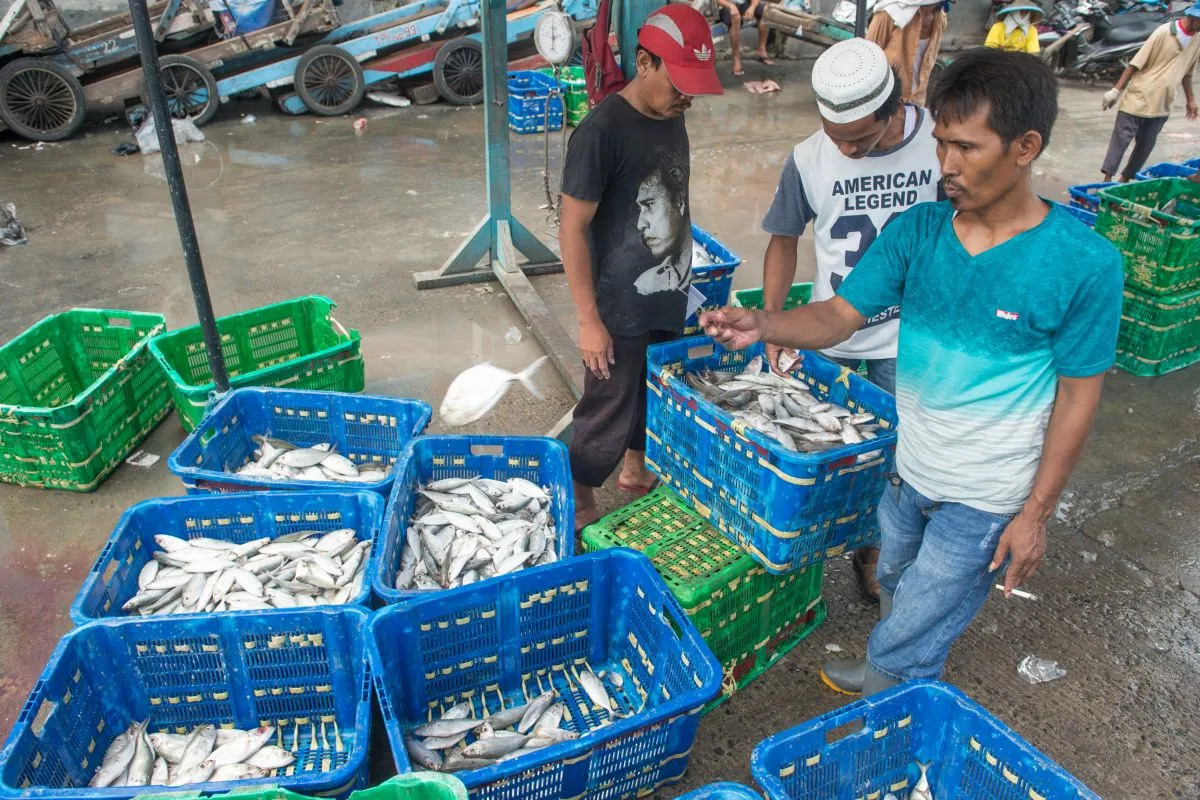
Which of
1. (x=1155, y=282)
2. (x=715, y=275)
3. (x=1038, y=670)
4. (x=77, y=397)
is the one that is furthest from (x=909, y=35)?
(x=77, y=397)

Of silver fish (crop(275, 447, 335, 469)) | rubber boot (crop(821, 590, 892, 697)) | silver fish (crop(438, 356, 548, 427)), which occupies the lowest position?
rubber boot (crop(821, 590, 892, 697))

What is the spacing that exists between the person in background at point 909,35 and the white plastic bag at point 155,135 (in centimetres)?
744

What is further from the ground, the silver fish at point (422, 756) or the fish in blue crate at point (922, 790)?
the fish in blue crate at point (922, 790)

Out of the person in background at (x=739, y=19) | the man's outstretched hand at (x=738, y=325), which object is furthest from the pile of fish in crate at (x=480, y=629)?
the person in background at (x=739, y=19)

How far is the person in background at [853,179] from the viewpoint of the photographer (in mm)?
2859

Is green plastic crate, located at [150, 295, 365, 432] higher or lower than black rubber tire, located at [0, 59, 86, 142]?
lower

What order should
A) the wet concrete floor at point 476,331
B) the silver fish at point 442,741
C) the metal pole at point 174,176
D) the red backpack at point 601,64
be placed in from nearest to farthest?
1. the silver fish at point 442,741
2. the metal pole at point 174,176
3. the wet concrete floor at point 476,331
4. the red backpack at point 601,64

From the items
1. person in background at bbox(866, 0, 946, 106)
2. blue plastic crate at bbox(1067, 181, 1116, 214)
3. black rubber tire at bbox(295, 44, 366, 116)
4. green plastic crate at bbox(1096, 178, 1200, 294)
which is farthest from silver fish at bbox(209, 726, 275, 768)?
black rubber tire at bbox(295, 44, 366, 116)

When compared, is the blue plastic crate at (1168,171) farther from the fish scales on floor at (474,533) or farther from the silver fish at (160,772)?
the silver fish at (160,772)

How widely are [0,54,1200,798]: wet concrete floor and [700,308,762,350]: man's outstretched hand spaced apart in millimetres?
1482

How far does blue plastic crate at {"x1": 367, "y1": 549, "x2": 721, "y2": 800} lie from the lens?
2.47 m

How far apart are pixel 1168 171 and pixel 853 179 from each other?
4.94 meters

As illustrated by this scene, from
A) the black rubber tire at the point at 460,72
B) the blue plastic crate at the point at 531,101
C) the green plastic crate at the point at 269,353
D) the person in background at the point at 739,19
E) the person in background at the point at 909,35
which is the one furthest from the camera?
the person in background at the point at 739,19

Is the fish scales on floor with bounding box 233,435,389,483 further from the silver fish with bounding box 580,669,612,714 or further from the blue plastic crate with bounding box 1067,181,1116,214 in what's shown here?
the blue plastic crate with bounding box 1067,181,1116,214
